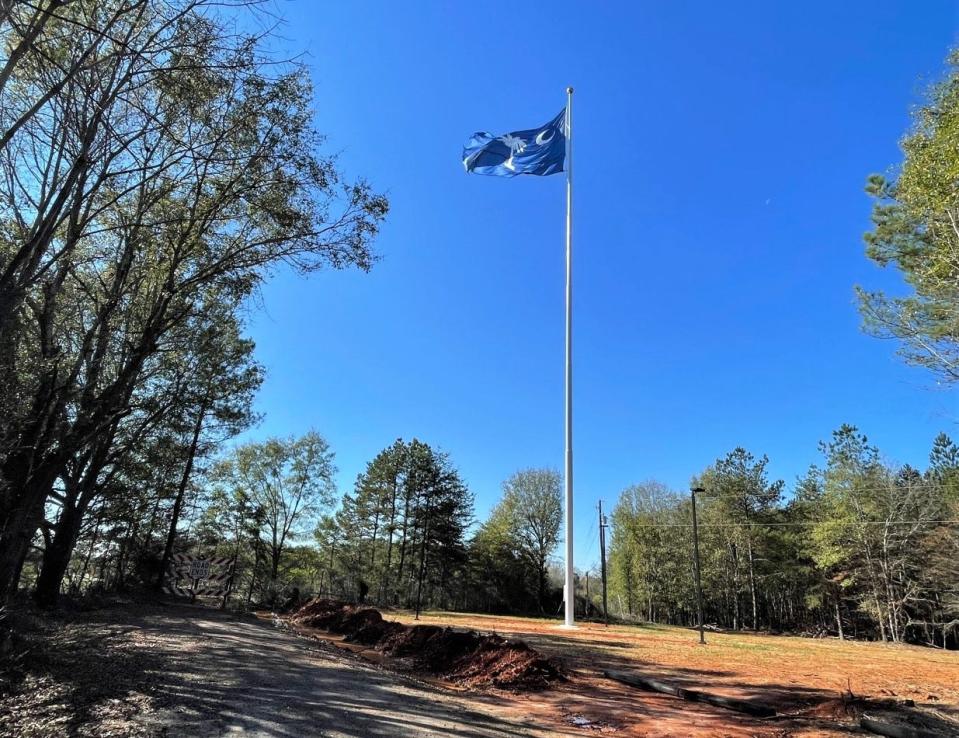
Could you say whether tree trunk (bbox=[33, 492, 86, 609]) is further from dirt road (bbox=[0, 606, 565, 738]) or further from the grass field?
the grass field

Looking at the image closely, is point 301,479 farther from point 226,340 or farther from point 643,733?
point 643,733

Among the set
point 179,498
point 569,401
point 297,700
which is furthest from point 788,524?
point 297,700

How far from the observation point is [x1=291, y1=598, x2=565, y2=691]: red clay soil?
11391mm

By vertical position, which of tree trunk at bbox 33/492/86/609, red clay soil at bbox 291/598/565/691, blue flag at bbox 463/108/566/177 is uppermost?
blue flag at bbox 463/108/566/177

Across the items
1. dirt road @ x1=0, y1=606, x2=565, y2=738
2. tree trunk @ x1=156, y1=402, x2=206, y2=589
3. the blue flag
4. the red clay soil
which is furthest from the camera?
tree trunk @ x1=156, y1=402, x2=206, y2=589

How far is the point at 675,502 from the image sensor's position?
48.8 m

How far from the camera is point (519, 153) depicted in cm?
2378

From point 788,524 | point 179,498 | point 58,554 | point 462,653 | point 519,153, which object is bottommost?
point 462,653

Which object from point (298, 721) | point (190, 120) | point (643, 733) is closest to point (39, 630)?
point (298, 721)

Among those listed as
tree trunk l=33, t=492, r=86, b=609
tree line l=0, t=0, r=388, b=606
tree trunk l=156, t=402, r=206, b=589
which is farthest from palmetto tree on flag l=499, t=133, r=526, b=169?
tree trunk l=33, t=492, r=86, b=609

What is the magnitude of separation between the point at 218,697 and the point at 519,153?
22.0 metres

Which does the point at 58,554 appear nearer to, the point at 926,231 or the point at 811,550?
the point at 926,231

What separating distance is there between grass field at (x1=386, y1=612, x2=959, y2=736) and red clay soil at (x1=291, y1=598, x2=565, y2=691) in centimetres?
84

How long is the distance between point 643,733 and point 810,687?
548cm
